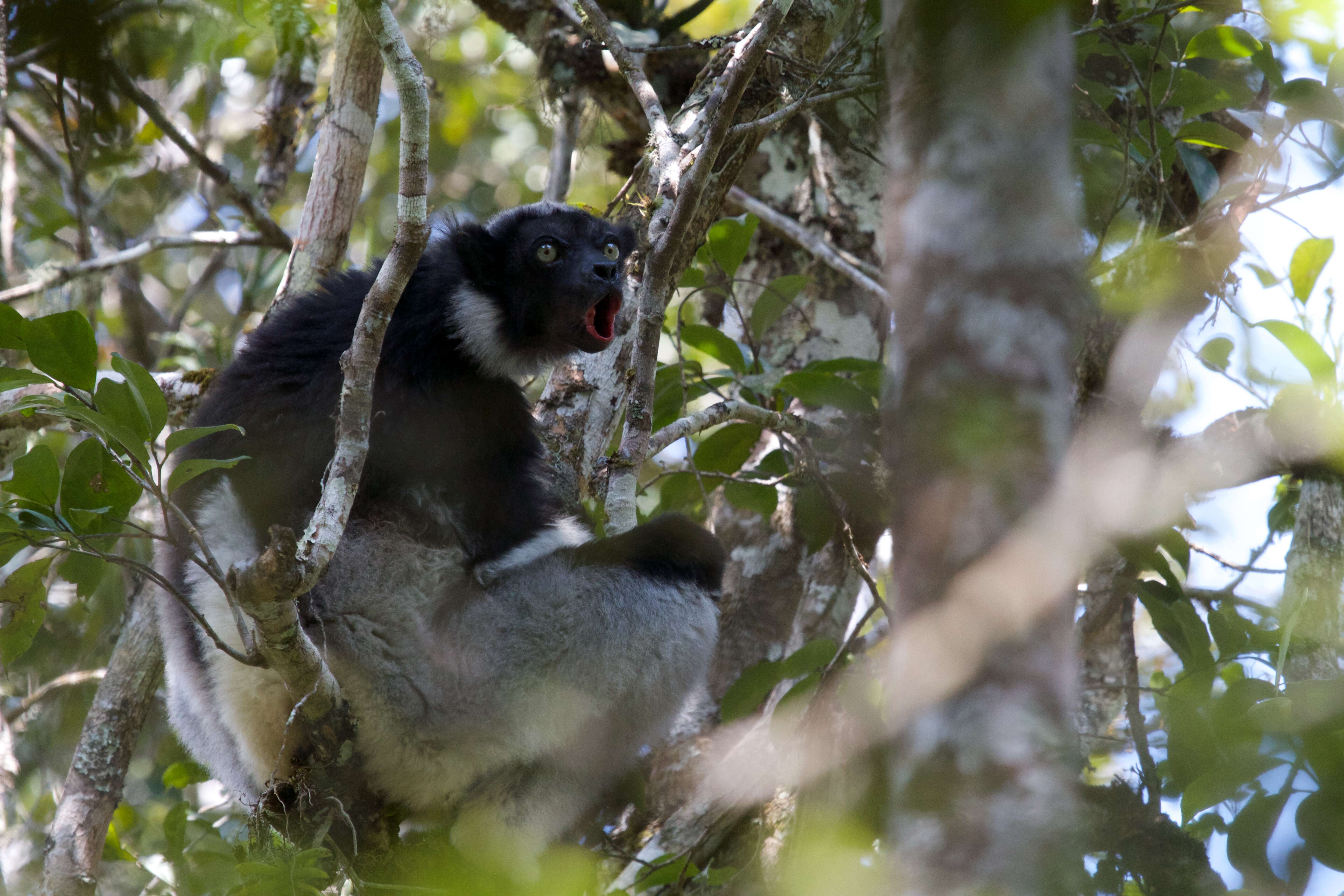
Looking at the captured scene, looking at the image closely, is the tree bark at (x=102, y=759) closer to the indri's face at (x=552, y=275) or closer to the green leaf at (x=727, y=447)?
the indri's face at (x=552, y=275)

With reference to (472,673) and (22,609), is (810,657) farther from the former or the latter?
(22,609)

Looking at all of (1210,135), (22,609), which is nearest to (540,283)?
(22,609)

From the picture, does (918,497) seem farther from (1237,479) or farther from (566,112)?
(566,112)

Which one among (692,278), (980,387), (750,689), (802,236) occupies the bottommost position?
(750,689)

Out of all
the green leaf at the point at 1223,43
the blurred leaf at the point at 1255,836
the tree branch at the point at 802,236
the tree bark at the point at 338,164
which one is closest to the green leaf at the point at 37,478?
the tree bark at the point at 338,164

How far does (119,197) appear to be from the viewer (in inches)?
329

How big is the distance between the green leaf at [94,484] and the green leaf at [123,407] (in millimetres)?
333

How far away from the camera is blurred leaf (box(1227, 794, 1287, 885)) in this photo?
7.55 feet

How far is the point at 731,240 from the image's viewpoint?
3971 mm

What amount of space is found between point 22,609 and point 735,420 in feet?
7.80

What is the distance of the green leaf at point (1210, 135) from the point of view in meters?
3.72

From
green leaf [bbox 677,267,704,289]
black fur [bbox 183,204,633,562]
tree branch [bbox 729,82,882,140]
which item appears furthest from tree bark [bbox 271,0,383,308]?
tree branch [bbox 729,82,882,140]

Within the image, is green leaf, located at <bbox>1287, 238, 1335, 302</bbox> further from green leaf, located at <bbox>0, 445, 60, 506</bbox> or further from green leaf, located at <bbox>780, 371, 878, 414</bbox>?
green leaf, located at <bbox>0, 445, 60, 506</bbox>

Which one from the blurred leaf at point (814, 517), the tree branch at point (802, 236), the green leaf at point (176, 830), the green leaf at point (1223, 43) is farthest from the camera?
the tree branch at point (802, 236)
